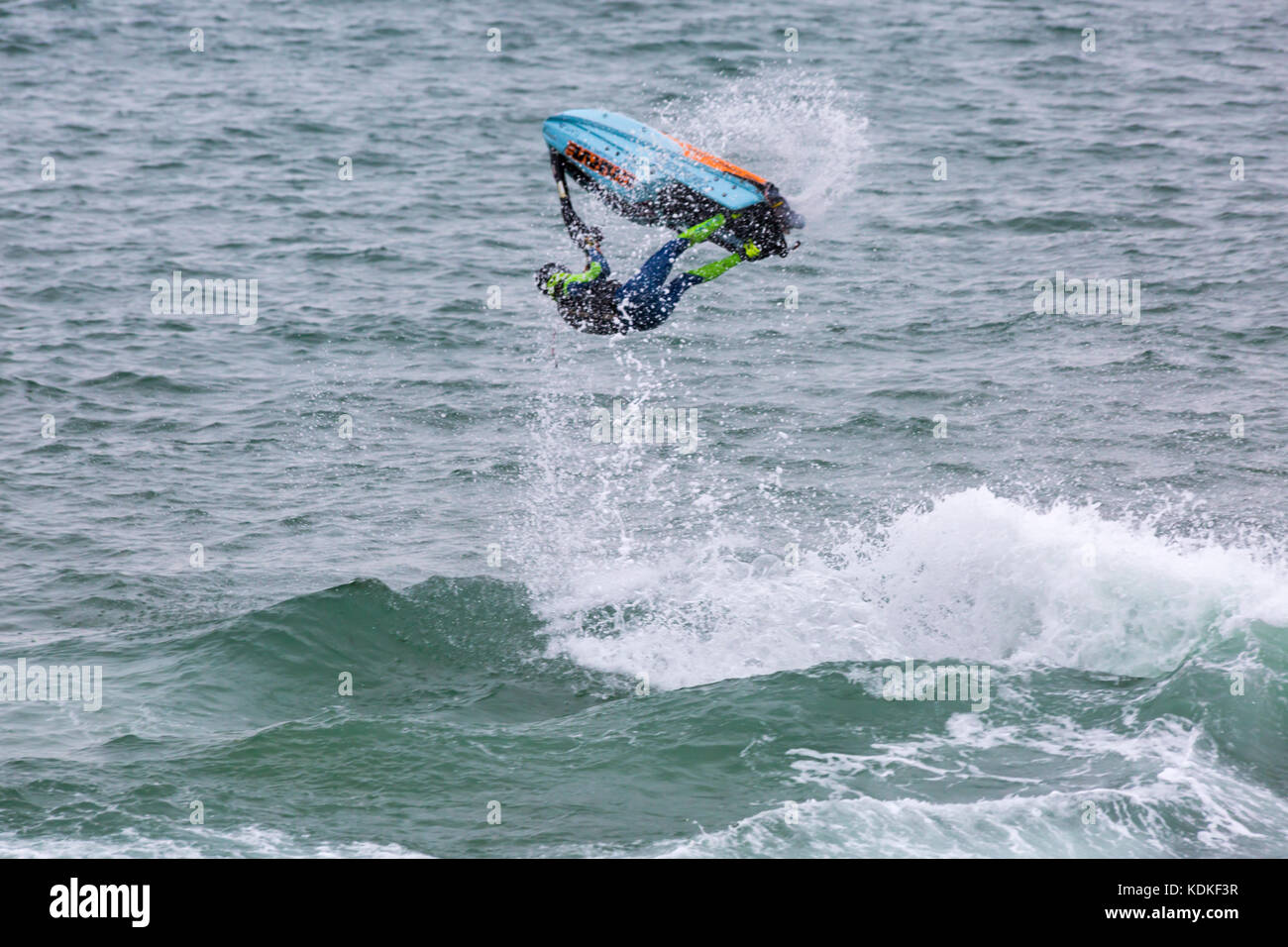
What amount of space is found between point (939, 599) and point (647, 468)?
5295 mm

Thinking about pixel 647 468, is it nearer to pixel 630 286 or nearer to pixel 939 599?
pixel 939 599

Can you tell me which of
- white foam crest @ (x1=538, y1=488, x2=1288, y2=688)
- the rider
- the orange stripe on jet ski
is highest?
the orange stripe on jet ski

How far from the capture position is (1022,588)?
55.9 ft

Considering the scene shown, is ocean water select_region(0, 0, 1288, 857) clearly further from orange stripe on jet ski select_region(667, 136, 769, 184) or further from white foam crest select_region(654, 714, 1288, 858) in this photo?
orange stripe on jet ski select_region(667, 136, 769, 184)

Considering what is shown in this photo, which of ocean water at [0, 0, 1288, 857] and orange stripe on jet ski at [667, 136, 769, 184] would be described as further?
orange stripe on jet ski at [667, 136, 769, 184]

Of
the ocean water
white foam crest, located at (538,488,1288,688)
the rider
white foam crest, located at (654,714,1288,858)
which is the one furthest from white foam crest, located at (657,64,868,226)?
white foam crest, located at (654,714,1288,858)

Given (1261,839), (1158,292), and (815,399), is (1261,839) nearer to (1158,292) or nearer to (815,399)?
(815,399)

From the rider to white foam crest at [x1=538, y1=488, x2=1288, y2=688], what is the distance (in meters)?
3.84

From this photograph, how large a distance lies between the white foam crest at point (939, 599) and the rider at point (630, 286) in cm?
384

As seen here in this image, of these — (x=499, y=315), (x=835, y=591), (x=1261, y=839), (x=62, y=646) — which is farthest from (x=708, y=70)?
(x=1261, y=839)

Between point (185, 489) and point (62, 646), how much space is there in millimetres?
4074

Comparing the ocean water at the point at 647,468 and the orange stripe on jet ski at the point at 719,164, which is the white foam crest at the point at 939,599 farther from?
the orange stripe on jet ski at the point at 719,164

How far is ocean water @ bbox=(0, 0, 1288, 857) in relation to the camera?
13.6 metres

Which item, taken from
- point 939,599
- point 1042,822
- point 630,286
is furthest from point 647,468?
point 1042,822
